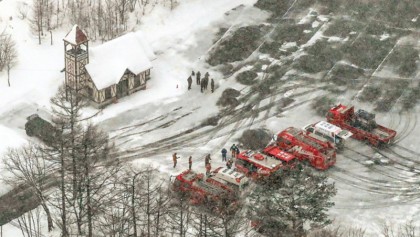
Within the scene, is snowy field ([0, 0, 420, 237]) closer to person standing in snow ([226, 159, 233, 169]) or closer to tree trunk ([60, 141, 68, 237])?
person standing in snow ([226, 159, 233, 169])

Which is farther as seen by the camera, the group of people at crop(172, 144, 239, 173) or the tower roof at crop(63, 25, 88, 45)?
the tower roof at crop(63, 25, 88, 45)

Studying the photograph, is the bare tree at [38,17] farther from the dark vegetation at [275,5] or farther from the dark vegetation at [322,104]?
the dark vegetation at [322,104]

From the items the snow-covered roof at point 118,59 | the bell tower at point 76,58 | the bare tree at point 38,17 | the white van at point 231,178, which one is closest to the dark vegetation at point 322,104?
the white van at point 231,178

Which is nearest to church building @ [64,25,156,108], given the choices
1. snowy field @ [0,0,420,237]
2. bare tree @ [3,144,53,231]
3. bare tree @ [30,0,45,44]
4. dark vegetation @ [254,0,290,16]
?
snowy field @ [0,0,420,237]

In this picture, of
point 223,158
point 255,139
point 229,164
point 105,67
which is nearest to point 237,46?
point 105,67

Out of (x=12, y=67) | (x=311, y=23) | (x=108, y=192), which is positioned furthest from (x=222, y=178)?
(x=311, y=23)

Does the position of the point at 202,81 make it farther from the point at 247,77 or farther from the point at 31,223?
the point at 31,223

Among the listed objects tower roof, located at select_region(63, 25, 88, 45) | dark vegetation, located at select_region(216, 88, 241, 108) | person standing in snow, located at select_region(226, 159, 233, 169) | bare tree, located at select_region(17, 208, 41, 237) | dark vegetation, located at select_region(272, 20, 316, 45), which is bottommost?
bare tree, located at select_region(17, 208, 41, 237)
